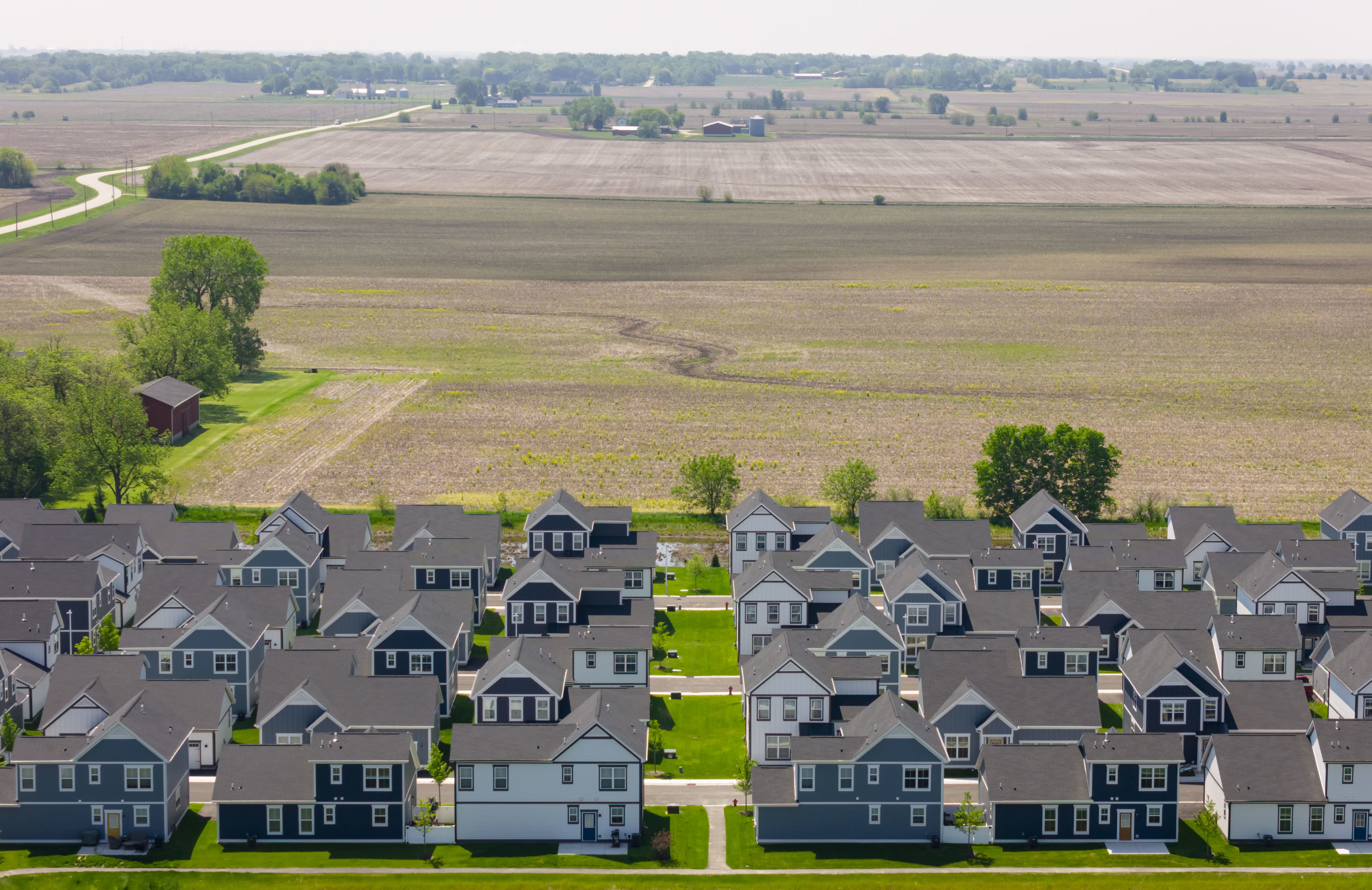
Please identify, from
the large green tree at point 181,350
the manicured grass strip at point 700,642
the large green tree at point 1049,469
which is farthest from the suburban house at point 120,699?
the large green tree at point 181,350

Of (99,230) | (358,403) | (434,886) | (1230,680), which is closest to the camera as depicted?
(434,886)

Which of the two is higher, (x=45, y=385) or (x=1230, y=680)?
(x=45, y=385)

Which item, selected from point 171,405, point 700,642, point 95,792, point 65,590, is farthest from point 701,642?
point 171,405

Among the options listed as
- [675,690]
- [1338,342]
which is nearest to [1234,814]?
[675,690]

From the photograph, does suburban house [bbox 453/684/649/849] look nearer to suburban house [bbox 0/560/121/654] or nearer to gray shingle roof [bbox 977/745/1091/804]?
gray shingle roof [bbox 977/745/1091/804]

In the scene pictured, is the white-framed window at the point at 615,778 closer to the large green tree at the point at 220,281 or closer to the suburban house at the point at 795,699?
the suburban house at the point at 795,699

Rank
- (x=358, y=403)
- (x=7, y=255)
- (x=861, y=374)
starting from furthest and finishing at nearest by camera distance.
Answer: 1. (x=7, y=255)
2. (x=861, y=374)
3. (x=358, y=403)

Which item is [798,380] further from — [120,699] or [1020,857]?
[120,699]

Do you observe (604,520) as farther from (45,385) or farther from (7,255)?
(7,255)
